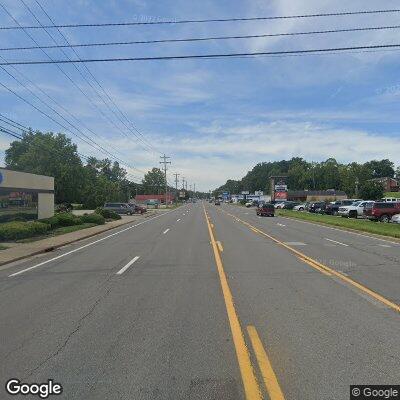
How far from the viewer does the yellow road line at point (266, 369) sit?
505 centimetres

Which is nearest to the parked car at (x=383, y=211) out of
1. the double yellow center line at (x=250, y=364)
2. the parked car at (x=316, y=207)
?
the parked car at (x=316, y=207)

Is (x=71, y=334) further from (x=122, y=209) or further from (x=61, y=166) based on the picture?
(x=61, y=166)

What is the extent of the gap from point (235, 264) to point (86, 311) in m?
7.22

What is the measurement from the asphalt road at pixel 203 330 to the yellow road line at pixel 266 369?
0.6 inches

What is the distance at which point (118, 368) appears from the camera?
577cm

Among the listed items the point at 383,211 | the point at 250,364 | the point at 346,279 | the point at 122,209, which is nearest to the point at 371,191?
the point at 122,209

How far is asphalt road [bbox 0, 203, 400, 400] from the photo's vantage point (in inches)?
211

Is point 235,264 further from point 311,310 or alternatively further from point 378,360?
point 378,360

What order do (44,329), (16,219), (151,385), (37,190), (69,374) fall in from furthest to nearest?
(37,190) → (16,219) → (44,329) → (69,374) → (151,385)

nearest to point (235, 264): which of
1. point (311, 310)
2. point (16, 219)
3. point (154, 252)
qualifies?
point (154, 252)

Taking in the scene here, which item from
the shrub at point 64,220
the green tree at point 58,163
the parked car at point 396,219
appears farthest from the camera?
the green tree at point 58,163

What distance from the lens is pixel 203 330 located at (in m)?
7.41

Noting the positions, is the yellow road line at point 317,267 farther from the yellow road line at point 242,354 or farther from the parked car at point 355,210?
the parked car at point 355,210

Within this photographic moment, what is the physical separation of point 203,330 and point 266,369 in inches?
72.3
